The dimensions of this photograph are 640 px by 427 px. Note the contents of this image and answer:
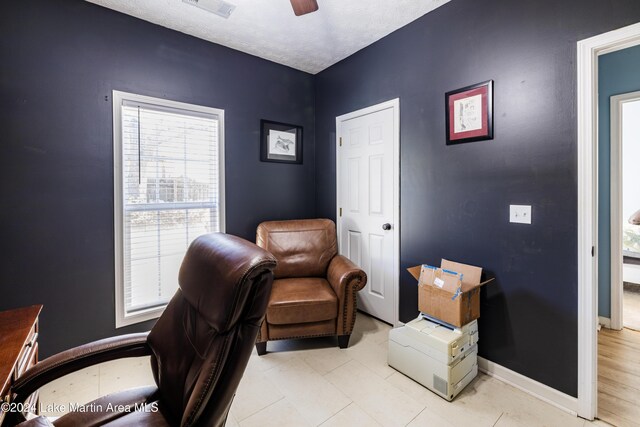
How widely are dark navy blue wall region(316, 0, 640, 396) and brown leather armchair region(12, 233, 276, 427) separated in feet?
5.74

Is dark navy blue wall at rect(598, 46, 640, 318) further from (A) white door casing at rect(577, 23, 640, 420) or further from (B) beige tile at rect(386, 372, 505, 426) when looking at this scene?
(B) beige tile at rect(386, 372, 505, 426)

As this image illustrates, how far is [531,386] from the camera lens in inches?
73.0

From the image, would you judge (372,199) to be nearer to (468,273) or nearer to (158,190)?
(468,273)

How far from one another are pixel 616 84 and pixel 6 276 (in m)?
4.98

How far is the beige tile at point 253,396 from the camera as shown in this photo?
1.72m

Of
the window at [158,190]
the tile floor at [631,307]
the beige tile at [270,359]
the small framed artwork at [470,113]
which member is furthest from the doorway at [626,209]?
the window at [158,190]

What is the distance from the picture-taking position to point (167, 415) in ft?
3.41

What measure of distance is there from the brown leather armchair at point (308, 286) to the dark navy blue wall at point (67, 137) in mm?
1209

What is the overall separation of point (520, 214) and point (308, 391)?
1.78 metres

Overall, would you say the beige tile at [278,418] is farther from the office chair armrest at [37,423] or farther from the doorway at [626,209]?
the doorway at [626,209]

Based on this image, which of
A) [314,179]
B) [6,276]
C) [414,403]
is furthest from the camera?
[314,179]

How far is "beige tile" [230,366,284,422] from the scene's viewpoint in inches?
67.5

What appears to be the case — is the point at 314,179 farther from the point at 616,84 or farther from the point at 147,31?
the point at 616,84

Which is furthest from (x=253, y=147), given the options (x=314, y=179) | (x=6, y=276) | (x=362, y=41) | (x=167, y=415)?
(x=167, y=415)
